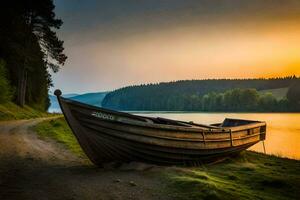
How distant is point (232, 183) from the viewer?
10492 mm

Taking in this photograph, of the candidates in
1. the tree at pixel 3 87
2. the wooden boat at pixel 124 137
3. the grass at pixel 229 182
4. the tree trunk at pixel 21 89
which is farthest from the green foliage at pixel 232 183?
the tree trunk at pixel 21 89

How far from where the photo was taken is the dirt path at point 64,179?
7695mm

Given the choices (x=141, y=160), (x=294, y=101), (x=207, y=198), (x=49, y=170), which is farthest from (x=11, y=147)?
(x=294, y=101)

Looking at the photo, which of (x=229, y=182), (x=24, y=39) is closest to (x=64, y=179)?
(x=229, y=182)

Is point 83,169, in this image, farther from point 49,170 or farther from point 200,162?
point 200,162

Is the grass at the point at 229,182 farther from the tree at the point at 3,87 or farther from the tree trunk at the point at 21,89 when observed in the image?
the tree trunk at the point at 21,89

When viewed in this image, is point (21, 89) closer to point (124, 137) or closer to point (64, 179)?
point (124, 137)

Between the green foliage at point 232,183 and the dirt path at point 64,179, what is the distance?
625 mm

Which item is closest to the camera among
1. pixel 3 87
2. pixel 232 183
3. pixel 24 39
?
pixel 232 183

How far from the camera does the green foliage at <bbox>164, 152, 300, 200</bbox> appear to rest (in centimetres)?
839

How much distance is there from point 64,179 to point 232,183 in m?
5.46

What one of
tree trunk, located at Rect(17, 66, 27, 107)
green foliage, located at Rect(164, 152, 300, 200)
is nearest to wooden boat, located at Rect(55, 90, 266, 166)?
green foliage, located at Rect(164, 152, 300, 200)

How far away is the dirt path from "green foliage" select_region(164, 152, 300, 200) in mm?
625

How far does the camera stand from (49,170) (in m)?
10.3
